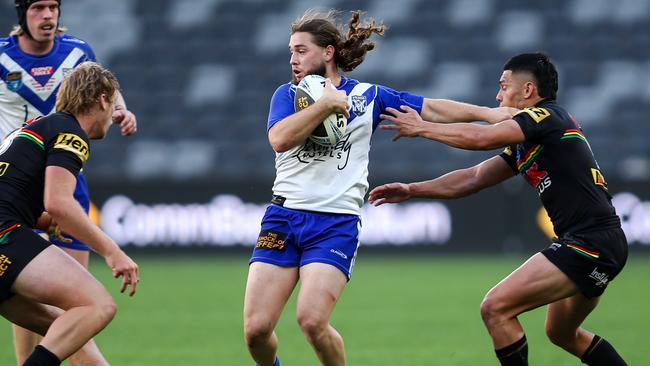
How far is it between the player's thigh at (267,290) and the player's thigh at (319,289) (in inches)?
4.6

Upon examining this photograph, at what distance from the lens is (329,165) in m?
6.39

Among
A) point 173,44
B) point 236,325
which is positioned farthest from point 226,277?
point 173,44

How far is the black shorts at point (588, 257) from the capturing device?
246 inches

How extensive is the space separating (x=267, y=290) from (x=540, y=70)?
2.23m

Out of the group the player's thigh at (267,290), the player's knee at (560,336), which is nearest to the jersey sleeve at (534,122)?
the player's knee at (560,336)

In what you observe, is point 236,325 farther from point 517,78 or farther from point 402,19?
point 402,19

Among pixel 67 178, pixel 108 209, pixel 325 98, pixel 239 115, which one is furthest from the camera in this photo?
pixel 239 115

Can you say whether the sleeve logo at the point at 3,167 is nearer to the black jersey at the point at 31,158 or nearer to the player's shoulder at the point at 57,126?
the black jersey at the point at 31,158

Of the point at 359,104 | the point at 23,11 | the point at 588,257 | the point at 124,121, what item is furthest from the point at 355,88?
the point at 23,11

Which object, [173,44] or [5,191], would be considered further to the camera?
[173,44]

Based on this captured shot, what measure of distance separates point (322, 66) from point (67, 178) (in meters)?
1.83

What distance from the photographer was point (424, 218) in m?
17.2

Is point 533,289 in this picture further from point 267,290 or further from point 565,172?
point 267,290

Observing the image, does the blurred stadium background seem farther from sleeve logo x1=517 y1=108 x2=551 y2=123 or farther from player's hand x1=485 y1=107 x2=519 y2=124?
sleeve logo x1=517 y1=108 x2=551 y2=123
